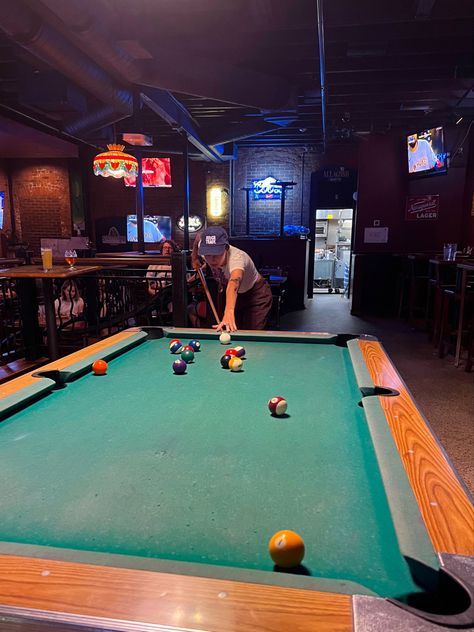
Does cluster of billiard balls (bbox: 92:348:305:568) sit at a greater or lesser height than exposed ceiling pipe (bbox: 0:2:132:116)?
lesser

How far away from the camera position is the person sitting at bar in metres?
3.14

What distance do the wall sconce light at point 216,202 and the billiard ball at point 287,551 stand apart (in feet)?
35.9

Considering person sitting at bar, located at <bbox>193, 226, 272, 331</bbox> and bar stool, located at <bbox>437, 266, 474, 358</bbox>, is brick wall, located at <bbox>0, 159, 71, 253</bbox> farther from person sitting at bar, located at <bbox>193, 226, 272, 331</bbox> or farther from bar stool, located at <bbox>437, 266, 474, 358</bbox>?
bar stool, located at <bbox>437, 266, 474, 358</bbox>

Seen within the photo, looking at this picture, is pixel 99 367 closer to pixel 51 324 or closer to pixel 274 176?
pixel 51 324

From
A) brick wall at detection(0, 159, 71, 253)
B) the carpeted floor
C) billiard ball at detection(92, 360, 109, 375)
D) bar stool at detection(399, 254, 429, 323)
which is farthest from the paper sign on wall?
brick wall at detection(0, 159, 71, 253)

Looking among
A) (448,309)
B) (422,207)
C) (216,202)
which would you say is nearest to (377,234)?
(422,207)

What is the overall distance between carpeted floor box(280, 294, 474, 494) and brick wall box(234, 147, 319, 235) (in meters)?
3.66

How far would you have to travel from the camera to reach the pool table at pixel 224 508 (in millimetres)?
603

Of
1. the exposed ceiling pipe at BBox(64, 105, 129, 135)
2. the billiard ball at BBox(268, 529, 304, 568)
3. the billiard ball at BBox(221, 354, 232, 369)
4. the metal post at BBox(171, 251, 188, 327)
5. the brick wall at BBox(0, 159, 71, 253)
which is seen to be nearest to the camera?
the billiard ball at BBox(268, 529, 304, 568)

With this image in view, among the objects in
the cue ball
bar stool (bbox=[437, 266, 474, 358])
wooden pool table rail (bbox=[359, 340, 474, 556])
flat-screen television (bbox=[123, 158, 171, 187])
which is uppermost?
flat-screen television (bbox=[123, 158, 171, 187])

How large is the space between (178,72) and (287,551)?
5435mm

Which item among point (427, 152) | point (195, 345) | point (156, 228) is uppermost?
point (427, 152)

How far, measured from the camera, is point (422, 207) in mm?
7953

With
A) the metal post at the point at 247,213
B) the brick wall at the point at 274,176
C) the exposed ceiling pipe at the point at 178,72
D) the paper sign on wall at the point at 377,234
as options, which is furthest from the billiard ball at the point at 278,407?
the brick wall at the point at 274,176
